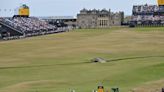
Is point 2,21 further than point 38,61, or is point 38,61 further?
point 2,21

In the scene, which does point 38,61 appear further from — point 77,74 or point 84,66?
point 77,74

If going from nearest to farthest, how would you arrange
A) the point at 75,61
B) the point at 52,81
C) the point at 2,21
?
the point at 52,81 → the point at 75,61 → the point at 2,21

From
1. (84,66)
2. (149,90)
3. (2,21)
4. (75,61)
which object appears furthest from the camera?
(2,21)

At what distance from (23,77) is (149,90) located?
15363mm

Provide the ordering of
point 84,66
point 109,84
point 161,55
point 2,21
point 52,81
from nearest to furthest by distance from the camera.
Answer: point 109,84 < point 52,81 < point 84,66 < point 161,55 < point 2,21

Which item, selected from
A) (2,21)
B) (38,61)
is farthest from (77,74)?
(2,21)

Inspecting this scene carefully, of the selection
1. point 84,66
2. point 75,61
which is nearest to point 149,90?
point 84,66

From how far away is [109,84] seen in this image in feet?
132

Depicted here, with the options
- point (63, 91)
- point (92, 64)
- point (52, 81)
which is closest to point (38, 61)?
point (92, 64)

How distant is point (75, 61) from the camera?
62.2 metres

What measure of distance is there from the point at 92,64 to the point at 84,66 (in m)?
1.91

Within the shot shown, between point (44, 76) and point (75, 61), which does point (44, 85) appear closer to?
point (44, 76)

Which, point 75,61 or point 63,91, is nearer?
point 63,91

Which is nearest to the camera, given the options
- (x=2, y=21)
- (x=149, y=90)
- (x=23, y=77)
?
(x=149, y=90)
